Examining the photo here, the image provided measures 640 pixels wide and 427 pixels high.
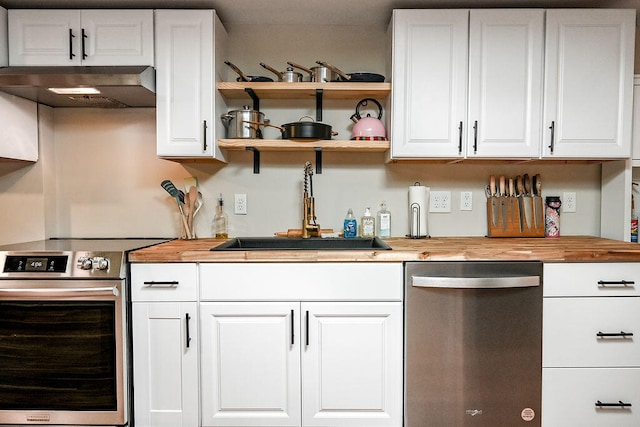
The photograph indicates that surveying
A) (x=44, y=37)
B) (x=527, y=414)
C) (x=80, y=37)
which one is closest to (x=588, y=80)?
(x=527, y=414)

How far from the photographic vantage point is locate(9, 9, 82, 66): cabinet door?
6.57 ft

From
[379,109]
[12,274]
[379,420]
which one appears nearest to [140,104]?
[12,274]

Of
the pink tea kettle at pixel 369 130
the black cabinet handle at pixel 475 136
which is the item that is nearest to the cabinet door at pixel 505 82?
the black cabinet handle at pixel 475 136

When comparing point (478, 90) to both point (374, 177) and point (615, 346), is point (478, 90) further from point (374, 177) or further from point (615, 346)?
point (615, 346)

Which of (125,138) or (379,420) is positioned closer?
(379,420)

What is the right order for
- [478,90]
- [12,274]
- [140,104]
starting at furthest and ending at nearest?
[140,104] < [478,90] < [12,274]

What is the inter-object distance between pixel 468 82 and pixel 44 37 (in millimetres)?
2044

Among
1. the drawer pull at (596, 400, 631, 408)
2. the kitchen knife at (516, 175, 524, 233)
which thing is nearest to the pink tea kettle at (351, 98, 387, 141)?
the kitchen knife at (516, 175, 524, 233)

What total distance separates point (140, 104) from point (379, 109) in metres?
1.31

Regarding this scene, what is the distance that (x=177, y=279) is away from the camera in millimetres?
1780

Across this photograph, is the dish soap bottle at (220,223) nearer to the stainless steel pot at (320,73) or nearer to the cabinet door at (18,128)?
the stainless steel pot at (320,73)

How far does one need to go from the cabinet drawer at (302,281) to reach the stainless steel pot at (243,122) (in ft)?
2.35

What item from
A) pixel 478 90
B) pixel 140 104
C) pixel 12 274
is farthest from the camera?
pixel 140 104

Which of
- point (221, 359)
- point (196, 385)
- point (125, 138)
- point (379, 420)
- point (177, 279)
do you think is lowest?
point (379, 420)
